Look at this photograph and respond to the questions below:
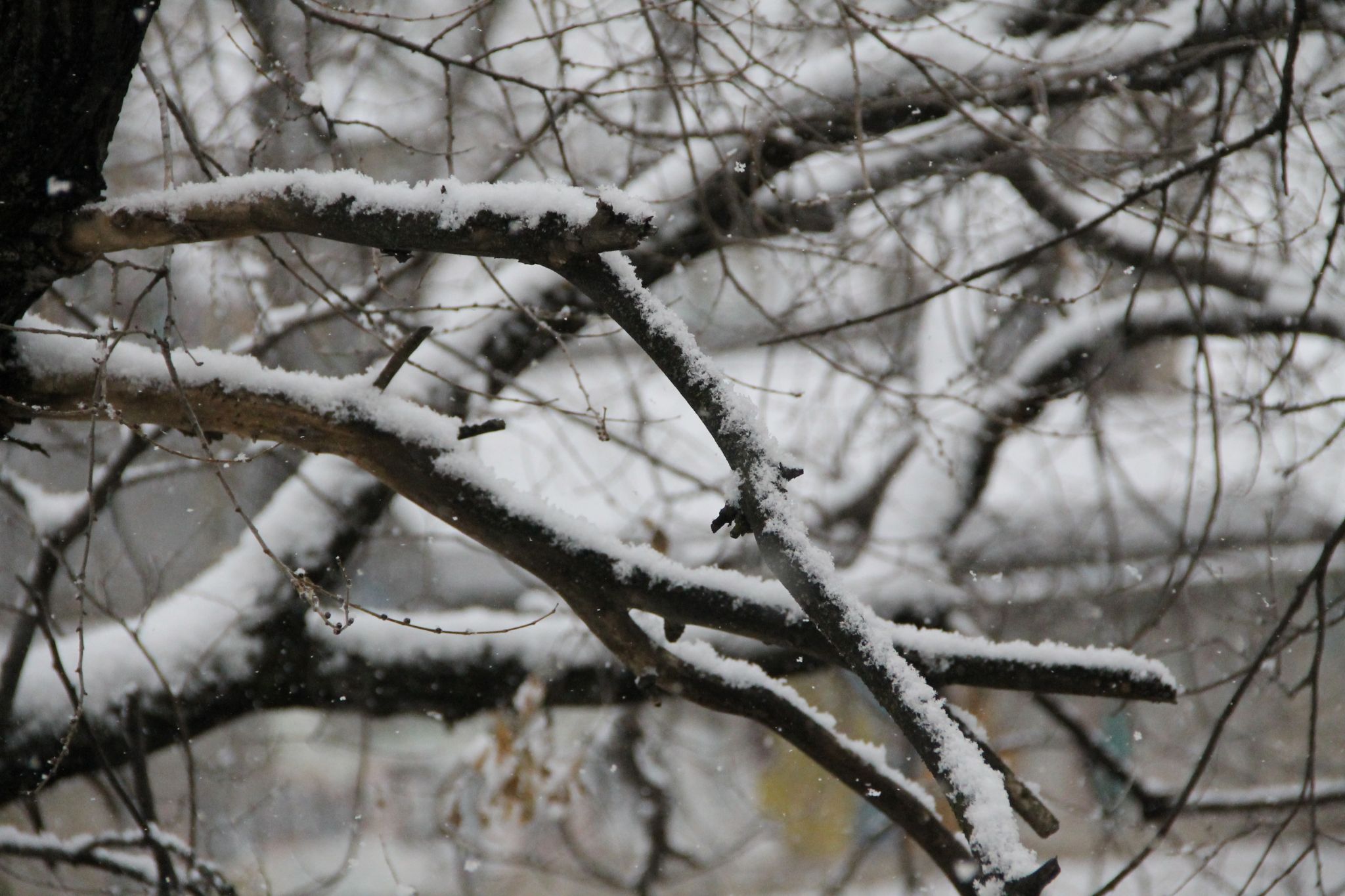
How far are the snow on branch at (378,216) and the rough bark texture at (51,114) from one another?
2.6 inches

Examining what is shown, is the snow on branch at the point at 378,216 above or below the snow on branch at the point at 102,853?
above

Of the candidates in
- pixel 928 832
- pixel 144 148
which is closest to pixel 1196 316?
pixel 928 832

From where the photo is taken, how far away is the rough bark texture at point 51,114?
1713 millimetres

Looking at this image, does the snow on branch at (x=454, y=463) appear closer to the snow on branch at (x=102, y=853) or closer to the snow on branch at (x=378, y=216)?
the snow on branch at (x=378, y=216)

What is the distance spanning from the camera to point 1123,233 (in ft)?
14.3

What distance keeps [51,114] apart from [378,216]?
671 mm

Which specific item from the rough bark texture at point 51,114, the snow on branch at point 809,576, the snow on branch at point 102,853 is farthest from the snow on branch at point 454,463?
the snow on branch at point 102,853

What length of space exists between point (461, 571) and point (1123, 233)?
19.2ft

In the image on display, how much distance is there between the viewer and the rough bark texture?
1.71 metres

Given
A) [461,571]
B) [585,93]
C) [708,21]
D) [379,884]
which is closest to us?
[585,93]

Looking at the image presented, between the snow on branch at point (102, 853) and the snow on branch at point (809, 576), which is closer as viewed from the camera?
the snow on branch at point (809, 576)

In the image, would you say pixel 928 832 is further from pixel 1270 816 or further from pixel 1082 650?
pixel 1270 816

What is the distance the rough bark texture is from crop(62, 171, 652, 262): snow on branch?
0.07 meters

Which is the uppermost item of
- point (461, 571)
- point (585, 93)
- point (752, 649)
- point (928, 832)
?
point (461, 571)
